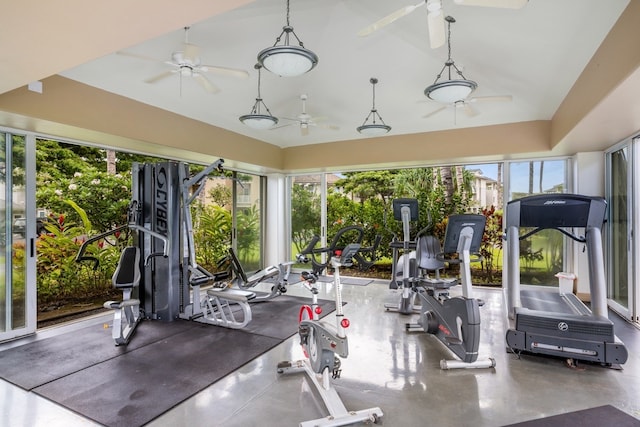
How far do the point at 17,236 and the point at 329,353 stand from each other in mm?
3824

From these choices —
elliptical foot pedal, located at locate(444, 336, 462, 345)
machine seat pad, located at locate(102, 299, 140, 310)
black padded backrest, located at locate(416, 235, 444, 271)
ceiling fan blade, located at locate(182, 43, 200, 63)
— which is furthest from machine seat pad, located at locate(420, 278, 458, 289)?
ceiling fan blade, located at locate(182, 43, 200, 63)

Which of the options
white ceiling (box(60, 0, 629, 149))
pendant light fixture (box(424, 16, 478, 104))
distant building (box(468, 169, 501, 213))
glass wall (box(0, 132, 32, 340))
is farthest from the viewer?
distant building (box(468, 169, 501, 213))

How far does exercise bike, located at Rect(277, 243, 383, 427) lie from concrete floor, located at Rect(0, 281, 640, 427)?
0.09 metres

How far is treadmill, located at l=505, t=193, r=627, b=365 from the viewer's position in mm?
2959

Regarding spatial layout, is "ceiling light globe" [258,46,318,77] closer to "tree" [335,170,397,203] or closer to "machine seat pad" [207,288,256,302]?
"machine seat pad" [207,288,256,302]

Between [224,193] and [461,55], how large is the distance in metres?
5.01

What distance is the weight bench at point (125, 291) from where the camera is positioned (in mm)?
3516

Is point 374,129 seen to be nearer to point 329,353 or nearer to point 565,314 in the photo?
point 565,314

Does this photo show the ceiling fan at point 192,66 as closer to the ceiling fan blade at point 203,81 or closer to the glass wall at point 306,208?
the ceiling fan blade at point 203,81

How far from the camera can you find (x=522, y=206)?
333cm

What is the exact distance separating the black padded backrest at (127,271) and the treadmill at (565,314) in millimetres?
3942

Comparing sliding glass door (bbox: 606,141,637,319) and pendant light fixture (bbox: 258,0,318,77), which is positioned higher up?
pendant light fixture (bbox: 258,0,318,77)

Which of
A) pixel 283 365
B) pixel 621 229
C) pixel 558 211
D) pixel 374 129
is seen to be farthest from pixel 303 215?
pixel 621 229

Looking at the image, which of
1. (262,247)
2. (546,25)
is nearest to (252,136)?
(262,247)
